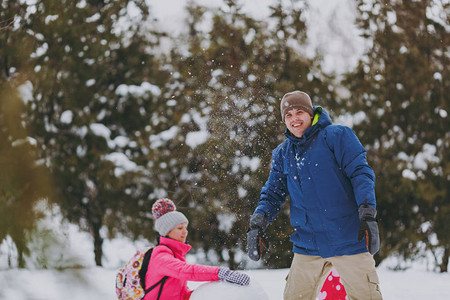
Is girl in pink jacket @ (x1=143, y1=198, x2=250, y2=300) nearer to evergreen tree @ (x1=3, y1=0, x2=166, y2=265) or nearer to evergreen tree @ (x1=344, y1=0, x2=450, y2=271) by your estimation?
evergreen tree @ (x1=3, y1=0, x2=166, y2=265)

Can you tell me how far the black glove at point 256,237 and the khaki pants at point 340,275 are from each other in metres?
0.17

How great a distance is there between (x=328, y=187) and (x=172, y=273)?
30.2 inches

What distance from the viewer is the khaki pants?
5.85 ft

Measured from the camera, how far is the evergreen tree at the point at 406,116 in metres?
4.81

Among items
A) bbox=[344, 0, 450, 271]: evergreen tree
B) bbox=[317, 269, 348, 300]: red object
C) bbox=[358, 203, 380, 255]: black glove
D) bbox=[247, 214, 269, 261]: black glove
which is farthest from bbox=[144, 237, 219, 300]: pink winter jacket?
bbox=[344, 0, 450, 271]: evergreen tree

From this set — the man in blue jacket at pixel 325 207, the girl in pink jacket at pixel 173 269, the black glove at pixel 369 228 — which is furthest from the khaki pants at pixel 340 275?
the girl in pink jacket at pixel 173 269

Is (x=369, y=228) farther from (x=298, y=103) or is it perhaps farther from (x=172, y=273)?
A: (x=172, y=273)

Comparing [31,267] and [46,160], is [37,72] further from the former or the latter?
[31,267]

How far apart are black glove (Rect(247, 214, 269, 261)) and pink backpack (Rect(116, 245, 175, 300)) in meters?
0.40

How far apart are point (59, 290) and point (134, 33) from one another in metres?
4.69

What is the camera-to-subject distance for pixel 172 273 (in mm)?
1995

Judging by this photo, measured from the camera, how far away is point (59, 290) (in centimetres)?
46

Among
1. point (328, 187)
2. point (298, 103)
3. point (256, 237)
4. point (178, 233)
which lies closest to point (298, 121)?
point (298, 103)

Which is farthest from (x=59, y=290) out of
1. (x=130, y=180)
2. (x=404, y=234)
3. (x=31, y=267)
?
(x=404, y=234)
